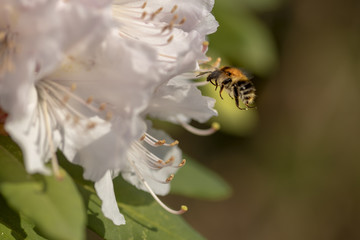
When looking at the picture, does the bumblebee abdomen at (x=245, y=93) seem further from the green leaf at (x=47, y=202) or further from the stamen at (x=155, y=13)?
the green leaf at (x=47, y=202)

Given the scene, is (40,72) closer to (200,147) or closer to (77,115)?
(77,115)

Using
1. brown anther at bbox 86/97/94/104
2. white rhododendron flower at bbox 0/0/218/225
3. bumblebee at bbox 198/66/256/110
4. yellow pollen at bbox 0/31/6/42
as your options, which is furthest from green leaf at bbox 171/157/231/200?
yellow pollen at bbox 0/31/6/42

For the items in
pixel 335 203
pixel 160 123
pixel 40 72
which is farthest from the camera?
pixel 335 203

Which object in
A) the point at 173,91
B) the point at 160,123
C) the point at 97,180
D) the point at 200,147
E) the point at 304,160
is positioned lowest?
the point at 200,147

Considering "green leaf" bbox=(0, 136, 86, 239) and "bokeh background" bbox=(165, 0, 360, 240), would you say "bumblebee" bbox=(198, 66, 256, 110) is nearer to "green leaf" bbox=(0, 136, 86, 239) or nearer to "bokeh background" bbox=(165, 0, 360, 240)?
"green leaf" bbox=(0, 136, 86, 239)

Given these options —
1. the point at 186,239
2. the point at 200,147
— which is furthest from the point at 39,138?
the point at 200,147

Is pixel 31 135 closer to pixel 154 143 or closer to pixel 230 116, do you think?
pixel 154 143
